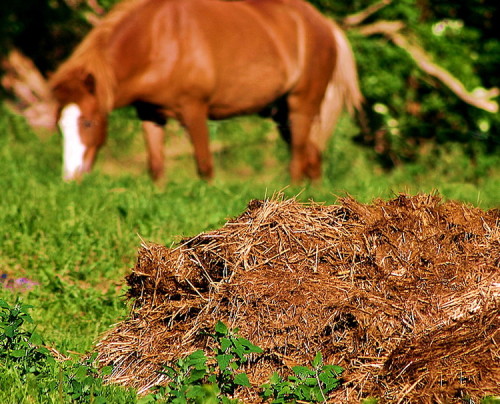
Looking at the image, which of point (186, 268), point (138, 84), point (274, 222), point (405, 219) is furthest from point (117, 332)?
point (138, 84)

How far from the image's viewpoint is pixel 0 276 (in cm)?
536

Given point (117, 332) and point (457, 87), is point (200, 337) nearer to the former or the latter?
point (117, 332)

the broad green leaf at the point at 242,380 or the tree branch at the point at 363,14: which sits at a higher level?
the broad green leaf at the point at 242,380

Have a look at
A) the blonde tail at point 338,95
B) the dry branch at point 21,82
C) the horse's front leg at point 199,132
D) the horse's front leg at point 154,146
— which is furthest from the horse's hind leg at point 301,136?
the dry branch at point 21,82

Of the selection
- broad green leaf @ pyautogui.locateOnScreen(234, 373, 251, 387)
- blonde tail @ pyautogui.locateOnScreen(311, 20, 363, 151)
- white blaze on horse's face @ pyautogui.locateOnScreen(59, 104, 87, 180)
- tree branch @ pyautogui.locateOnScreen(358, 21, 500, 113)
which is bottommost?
tree branch @ pyautogui.locateOnScreen(358, 21, 500, 113)

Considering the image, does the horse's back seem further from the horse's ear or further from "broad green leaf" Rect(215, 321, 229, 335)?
"broad green leaf" Rect(215, 321, 229, 335)

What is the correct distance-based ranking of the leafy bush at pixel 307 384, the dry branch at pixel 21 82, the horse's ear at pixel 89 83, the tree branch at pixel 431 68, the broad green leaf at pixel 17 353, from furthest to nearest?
the dry branch at pixel 21 82 → the tree branch at pixel 431 68 → the horse's ear at pixel 89 83 → the broad green leaf at pixel 17 353 → the leafy bush at pixel 307 384

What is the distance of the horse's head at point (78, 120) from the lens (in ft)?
27.1

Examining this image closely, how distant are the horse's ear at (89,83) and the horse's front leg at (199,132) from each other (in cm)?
106

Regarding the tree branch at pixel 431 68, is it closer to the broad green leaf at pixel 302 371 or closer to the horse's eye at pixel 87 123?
the horse's eye at pixel 87 123

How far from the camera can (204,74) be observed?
9.05 meters

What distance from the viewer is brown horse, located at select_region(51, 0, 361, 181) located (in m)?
8.45

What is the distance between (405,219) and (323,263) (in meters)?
0.48

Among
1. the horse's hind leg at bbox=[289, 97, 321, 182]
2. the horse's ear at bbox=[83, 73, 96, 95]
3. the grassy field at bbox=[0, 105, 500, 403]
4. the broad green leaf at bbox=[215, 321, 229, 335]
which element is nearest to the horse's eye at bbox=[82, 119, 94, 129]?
the horse's ear at bbox=[83, 73, 96, 95]
